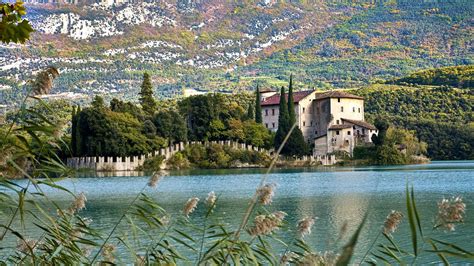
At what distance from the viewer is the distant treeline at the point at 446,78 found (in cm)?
9319

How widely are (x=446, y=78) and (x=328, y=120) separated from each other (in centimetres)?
3800

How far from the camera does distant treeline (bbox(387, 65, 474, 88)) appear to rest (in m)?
93.2

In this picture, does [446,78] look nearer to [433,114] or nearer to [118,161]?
[433,114]

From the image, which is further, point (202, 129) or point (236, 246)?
point (202, 129)

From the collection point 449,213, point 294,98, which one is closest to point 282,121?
point 294,98

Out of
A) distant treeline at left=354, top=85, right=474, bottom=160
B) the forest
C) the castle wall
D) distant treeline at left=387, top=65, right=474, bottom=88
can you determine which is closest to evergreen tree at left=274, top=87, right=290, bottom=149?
the forest

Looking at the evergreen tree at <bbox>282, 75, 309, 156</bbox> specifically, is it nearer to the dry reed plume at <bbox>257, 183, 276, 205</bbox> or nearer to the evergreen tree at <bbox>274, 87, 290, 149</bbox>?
the evergreen tree at <bbox>274, 87, 290, 149</bbox>

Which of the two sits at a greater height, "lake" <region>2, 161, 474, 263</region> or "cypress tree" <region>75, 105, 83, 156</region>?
Answer: "cypress tree" <region>75, 105, 83, 156</region>

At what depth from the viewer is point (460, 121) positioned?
70125 millimetres

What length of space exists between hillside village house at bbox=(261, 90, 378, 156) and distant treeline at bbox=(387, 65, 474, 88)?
98.8 feet

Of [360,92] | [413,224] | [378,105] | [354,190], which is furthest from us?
[360,92]

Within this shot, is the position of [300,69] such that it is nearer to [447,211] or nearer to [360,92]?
[360,92]

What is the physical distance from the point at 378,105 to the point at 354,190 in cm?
5525

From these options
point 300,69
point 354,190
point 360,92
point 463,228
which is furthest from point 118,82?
point 463,228
